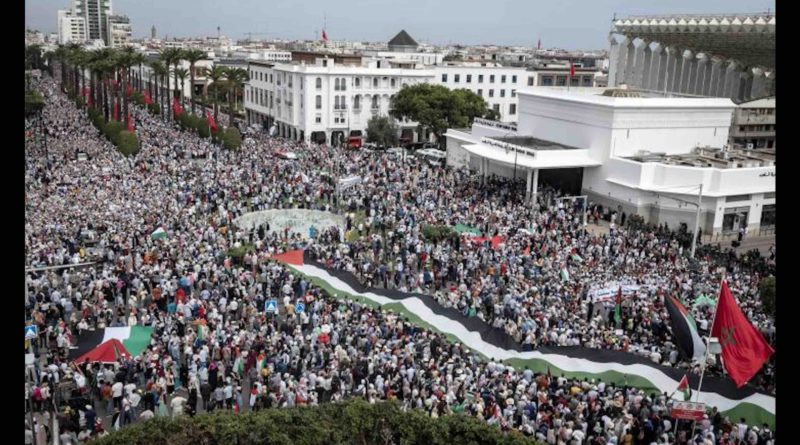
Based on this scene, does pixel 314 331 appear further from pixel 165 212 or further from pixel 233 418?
pixel 165 212

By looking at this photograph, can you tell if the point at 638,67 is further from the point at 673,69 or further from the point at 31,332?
the point at 31,332

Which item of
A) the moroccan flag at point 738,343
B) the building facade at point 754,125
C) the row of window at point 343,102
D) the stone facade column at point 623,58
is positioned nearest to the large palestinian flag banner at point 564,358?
the moroccan flag at point 738,343

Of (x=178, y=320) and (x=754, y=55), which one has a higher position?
(x=754, y=55)

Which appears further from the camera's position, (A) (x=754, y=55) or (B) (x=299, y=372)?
(A) (x=754, y=55)
